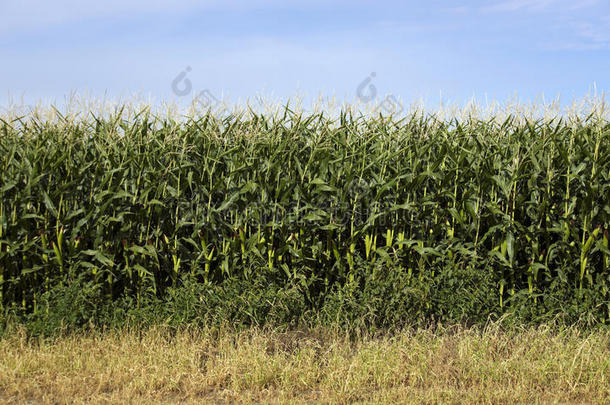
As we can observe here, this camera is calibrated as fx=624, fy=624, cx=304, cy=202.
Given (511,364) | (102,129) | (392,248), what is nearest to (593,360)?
(511,364)

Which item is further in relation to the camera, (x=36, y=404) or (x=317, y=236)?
(x=317, y=236)

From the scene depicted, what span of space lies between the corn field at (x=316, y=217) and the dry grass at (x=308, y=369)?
0.64 meters

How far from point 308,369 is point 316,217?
170 centimetres

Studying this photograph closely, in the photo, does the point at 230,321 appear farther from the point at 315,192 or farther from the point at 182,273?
the point at 315,192

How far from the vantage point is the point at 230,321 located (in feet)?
21.2

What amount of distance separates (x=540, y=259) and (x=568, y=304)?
60 cm

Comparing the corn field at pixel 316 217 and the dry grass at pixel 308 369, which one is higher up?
the corn field at pixel 316 217

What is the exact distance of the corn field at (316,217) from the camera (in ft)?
21.8

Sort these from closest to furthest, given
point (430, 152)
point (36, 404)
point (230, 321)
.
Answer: point (36, 404) → point (230, 321) → point (430, 152)

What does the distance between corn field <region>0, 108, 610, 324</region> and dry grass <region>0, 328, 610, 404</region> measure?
638mm

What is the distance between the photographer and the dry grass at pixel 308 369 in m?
5.18

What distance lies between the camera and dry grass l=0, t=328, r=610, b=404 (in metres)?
5.18

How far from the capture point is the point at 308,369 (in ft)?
18.0

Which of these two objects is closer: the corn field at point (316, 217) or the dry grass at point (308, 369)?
the dry grass at point (308, 369)
